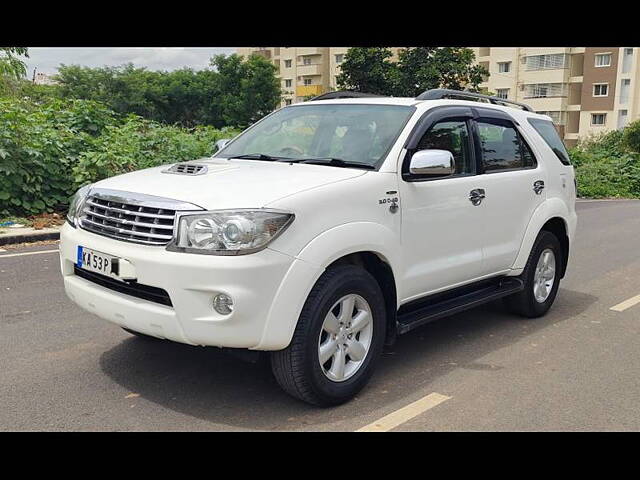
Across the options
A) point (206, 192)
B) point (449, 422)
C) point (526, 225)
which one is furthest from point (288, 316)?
point (526, 225)

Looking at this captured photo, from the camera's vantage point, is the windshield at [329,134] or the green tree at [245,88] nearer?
the windshield at [329,134]

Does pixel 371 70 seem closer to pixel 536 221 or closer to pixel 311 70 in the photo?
pixel 536 221

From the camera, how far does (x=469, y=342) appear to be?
5316mm

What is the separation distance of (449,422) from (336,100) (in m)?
2.68

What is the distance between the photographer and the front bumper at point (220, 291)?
3.42 metres

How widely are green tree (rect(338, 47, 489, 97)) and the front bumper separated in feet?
103

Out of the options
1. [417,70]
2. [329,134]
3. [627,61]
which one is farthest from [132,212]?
[627,61]

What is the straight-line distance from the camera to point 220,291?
11.2 feet

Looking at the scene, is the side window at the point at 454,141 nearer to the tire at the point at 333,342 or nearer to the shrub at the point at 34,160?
the tire at the point at 333,342

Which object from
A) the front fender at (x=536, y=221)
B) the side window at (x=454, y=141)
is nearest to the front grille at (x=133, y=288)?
the side window at (x=454, y=141)

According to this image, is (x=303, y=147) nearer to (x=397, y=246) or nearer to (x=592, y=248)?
(x=397, y=246)

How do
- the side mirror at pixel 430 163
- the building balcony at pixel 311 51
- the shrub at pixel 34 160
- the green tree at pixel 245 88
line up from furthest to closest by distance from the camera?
the building balcony at pixel 311 51 < the green tree at pixel 245 88 < the shrub at pixel 34 160 < the side mirror at pixel 430 163

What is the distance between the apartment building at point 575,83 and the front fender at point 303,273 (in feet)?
189

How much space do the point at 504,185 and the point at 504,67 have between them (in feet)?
208
